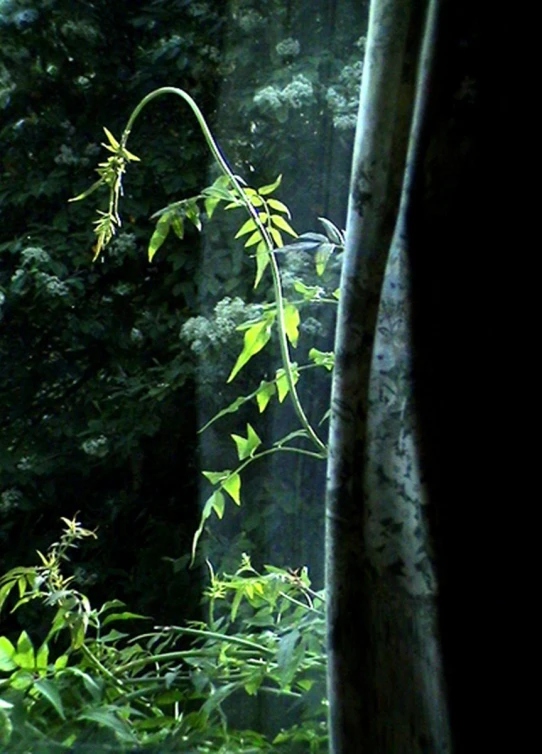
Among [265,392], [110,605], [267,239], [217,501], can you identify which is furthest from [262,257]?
[110,605]

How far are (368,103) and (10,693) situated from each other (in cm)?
60

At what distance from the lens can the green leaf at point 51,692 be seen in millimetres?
851

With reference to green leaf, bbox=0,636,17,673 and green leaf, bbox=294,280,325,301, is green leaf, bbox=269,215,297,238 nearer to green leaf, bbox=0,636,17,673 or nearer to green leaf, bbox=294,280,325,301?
green leaf, bbox=294,280,325,301

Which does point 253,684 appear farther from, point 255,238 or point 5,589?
point 255,238

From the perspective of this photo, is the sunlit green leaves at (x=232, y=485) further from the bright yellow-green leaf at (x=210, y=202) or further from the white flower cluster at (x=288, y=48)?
the white flower cluster at (x=288, y=48)

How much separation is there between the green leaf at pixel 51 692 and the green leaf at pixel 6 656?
0.11 ft

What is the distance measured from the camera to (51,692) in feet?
2.81

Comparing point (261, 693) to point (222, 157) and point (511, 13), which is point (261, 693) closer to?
point (222, 157)

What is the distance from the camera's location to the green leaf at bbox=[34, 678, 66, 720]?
2.79 feet

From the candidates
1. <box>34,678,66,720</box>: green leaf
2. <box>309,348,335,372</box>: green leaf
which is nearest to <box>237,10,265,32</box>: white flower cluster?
<box>309,348,335,372</box>: green leaf

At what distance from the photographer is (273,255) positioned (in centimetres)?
86

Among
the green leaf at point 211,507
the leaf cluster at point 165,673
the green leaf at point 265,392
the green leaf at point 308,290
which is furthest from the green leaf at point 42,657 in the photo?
the green leaf at point 308,290

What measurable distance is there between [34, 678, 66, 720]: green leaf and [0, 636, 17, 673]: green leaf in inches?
1.3

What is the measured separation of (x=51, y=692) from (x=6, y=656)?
6cm
